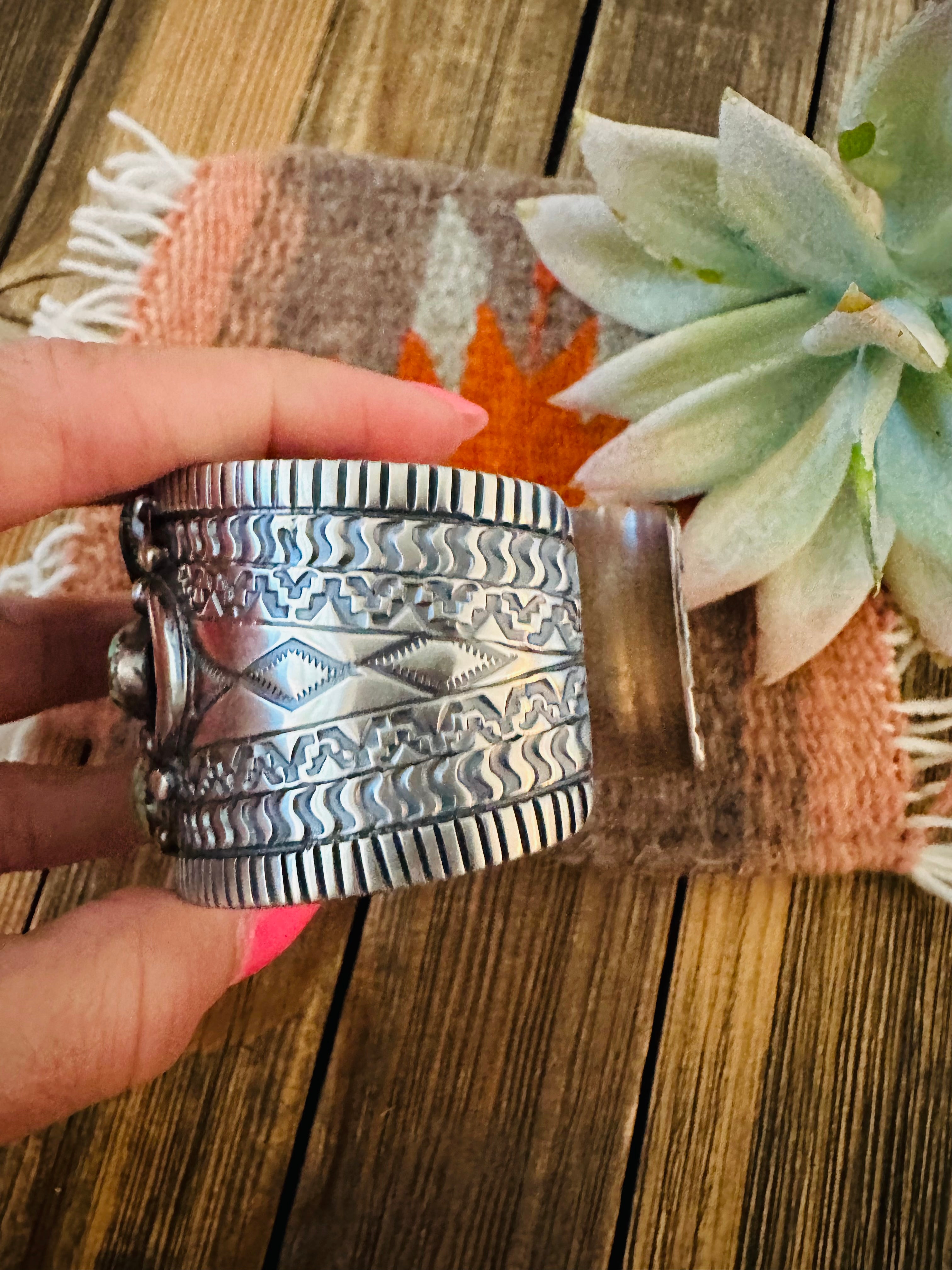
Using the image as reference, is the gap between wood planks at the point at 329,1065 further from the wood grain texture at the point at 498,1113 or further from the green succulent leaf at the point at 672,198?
the green succulent leaf at the point at 672,198

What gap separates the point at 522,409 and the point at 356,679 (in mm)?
233

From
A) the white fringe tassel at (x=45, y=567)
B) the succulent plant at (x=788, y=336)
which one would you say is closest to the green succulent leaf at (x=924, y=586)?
the succulent plant at (x=788, y=336)

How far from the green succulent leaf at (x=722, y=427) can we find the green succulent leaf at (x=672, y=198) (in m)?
0.03

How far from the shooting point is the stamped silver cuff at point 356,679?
9.6 inches

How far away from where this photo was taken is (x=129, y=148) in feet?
1.57

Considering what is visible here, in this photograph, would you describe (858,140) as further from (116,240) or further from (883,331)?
(116,240)

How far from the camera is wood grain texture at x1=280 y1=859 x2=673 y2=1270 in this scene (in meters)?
0.39

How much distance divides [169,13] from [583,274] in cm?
28

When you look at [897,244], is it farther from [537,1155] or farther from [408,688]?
[537,1155]

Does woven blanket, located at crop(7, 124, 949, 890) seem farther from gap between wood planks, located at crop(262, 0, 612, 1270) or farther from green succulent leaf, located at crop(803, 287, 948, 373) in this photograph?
green succulent leaf, located at crop(803, 287, 948, 373)

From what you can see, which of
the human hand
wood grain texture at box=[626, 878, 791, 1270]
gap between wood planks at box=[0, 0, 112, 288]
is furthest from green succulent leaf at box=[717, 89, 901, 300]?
gap between wood planks at box=[0, 0, 112, 288]

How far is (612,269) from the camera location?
1.18 feet

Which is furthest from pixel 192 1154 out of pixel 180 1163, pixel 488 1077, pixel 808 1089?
pixel 808 1089

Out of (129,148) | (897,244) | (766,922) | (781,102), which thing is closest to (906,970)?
(766,922)
